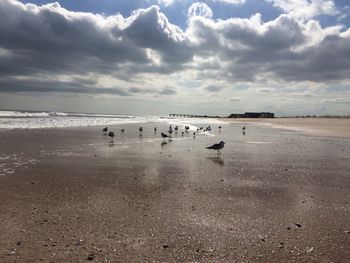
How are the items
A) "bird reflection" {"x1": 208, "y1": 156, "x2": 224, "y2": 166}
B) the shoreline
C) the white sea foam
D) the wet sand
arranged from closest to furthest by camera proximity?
the wet sand, "bird reflection" {"x1": 208, "y1": 156, "x2": 224, "y2": 166}, the shoreline, the white sea foam

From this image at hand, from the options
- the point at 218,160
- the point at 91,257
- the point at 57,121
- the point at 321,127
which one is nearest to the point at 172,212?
the point at 91,257

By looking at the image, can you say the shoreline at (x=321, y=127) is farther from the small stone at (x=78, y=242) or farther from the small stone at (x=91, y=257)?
the small stone at (x=91, y=257)

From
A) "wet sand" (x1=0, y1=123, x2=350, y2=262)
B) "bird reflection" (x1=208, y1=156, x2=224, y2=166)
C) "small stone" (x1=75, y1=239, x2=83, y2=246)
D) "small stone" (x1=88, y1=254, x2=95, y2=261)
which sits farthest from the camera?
"bird reflection" (x1=208, y1=156, x2=224, y2=166)

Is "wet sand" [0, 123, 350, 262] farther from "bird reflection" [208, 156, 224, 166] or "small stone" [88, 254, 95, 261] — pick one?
"bird reflection" [208, 156, 224, 166]

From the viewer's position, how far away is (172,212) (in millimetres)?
8289

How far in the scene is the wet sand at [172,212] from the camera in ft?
20.1

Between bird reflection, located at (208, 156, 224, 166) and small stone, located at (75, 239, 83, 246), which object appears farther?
bird reflection, located at (208, 156, 224, 166)

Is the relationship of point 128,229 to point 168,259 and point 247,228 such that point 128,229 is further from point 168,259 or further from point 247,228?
point 247,228

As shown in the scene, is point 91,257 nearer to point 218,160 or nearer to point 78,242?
point 78,242

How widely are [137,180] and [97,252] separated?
605cm

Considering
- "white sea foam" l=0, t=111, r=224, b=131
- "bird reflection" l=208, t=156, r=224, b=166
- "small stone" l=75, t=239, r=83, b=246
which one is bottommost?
"white sea foam" l=0, t=111, r=224, b=131

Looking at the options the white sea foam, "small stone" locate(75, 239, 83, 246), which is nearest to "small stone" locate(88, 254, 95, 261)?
"small stone" locate(75, 239, 83, 246)

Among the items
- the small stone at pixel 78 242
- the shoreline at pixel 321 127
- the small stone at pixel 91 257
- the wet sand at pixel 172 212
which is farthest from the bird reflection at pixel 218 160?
the shoreline at pixel 321 127

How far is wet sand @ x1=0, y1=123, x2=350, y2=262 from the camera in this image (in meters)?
6.12
